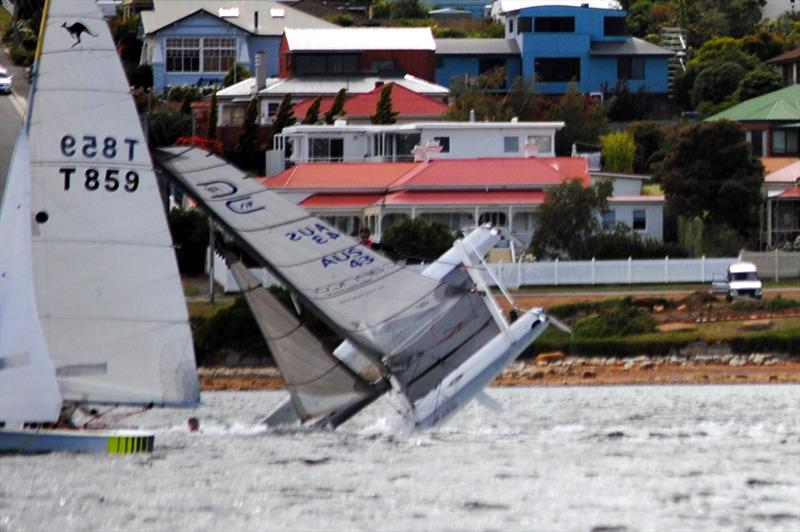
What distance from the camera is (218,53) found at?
96.4 m

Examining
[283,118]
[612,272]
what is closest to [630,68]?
[283,118]

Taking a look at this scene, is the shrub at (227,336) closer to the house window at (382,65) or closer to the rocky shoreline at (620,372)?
the rocky shoreline at (620,372)

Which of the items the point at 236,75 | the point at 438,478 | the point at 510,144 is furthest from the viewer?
the point at 236,75

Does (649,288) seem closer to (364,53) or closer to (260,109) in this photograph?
(260,109)

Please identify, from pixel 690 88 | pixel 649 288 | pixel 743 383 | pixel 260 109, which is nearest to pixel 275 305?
pixel 743 383

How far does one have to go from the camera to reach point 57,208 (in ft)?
81.5

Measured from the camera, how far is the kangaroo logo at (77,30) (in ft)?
80.5

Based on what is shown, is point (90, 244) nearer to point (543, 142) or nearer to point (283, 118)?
point (543, 142)

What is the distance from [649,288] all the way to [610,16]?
41.9 metres

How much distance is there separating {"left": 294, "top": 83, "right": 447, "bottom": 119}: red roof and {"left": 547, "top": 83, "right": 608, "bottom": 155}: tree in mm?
4209

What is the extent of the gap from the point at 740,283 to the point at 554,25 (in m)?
42.4

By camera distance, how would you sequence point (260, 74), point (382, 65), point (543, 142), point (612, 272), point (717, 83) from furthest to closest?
point (717, 83), point (382, 65), point (260, 74), point (543, 142), point (612, 272)

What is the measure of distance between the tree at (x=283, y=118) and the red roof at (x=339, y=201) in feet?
36.8

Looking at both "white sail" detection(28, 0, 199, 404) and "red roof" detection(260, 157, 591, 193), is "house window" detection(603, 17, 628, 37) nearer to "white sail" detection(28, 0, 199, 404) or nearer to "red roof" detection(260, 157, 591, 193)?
"red roof" detection(260, 157, 591, 193)
